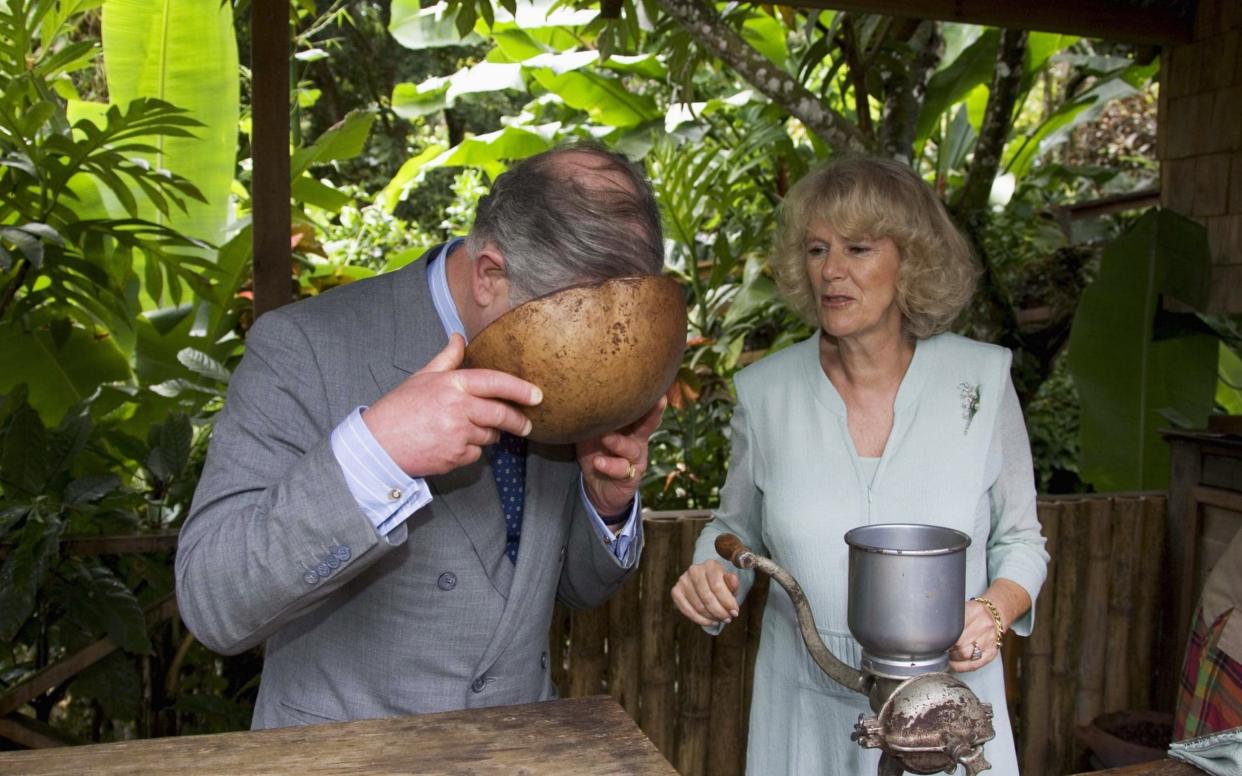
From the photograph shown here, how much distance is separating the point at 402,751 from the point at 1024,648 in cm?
224

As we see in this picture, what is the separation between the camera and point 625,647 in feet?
9.42

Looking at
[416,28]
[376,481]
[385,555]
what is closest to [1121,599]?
[385,555]

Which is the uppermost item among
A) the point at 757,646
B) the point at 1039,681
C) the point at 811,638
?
the point at 811,638

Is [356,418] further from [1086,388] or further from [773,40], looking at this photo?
[773,40]

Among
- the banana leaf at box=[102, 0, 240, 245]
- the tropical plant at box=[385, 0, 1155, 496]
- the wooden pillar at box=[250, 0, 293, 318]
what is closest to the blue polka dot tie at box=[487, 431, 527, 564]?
the wooden pillar at box=[250, 0, 293, 318]

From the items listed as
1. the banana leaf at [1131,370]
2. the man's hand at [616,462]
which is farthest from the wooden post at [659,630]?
the banana leaf at [1131,370]

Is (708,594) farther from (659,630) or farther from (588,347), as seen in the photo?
(659,630)

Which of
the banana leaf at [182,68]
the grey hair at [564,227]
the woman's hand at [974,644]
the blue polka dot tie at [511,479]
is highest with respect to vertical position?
the banana leaf at [182,68]

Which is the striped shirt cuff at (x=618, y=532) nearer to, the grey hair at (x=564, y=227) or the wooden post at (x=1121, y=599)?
the grey hair at (x=564, y=227)

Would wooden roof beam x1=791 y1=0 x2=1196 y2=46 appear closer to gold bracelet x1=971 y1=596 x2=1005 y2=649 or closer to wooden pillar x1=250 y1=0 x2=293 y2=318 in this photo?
wooden pillar x1=250 y1=0 x2=293 y2=318

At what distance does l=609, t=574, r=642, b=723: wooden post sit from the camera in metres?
2.85

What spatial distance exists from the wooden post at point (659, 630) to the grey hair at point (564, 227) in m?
1.41

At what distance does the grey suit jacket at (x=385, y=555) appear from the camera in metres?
1.55

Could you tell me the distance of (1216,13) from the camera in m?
3.65
